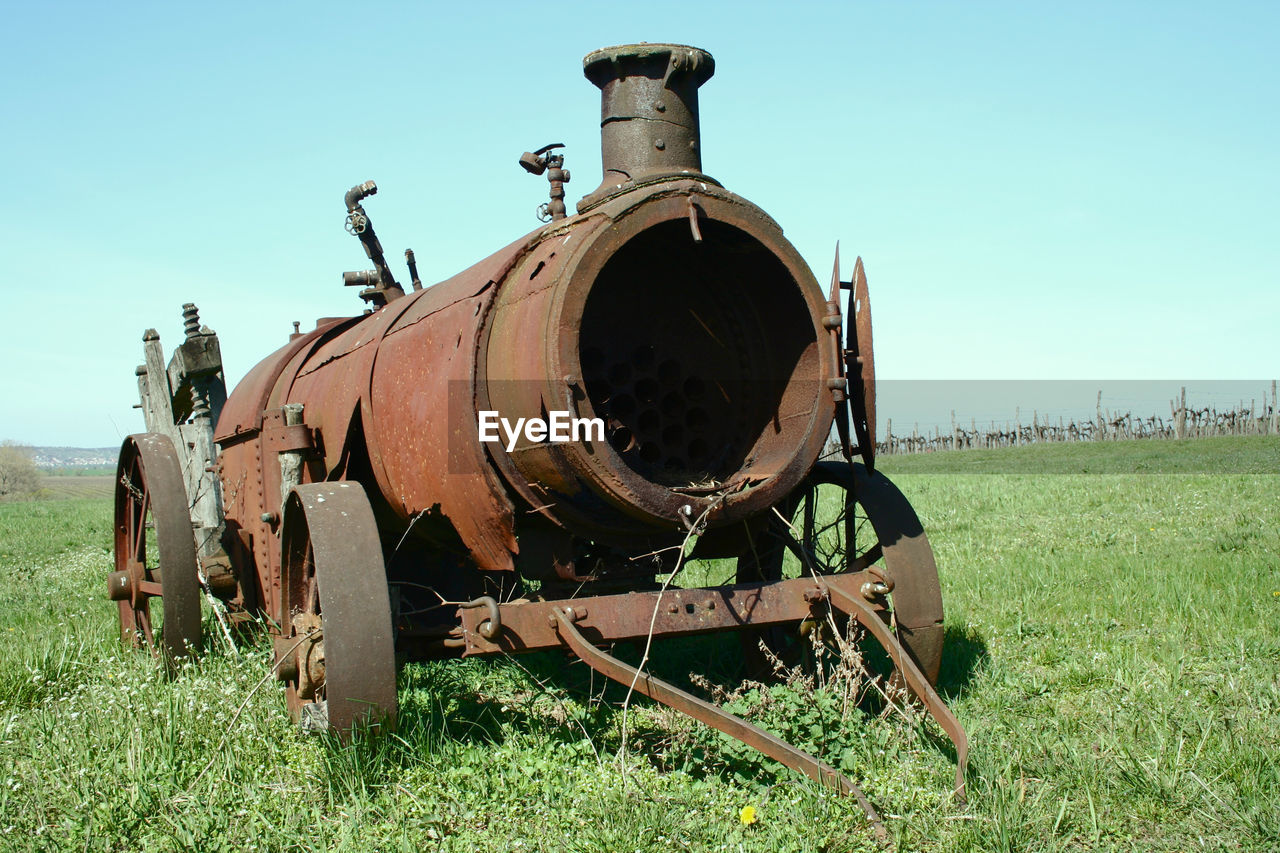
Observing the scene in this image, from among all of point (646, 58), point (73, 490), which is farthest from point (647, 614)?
point (73, 490)

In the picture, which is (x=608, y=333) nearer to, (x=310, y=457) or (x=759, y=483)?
(x=759, y=483)

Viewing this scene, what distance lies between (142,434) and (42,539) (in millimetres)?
9304

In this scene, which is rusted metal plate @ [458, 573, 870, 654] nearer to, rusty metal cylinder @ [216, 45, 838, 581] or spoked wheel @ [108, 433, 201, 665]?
rusty metal cylinder @ [216, 45, 838, 581]

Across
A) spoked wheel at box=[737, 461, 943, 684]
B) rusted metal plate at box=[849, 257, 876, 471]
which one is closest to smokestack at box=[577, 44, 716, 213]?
rusted metal plate at box=[849, 257, 876, 471]

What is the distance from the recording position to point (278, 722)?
146 inches

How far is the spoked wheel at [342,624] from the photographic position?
3.02 m

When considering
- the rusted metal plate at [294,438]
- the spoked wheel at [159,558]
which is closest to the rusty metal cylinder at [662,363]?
the rusted metal plate at [294,438]

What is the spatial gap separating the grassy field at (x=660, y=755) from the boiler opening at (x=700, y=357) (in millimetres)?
931

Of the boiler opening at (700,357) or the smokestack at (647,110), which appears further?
the smokestack at (647,110)

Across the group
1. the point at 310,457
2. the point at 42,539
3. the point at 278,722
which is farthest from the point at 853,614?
the point at 42,539

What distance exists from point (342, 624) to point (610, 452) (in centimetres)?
99

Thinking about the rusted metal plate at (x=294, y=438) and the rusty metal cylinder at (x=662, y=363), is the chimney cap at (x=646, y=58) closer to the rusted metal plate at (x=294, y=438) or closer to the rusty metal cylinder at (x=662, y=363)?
the rusty metal cylinder at (x=662, y=363)

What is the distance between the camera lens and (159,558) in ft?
15.0

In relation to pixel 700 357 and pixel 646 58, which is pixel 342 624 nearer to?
pixel 700 357
